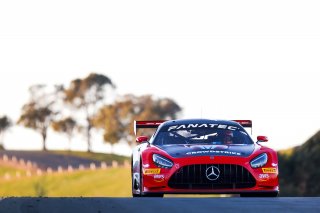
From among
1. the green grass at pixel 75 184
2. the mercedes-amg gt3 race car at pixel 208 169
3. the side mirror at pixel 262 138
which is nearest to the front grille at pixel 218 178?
the mercedes-amg gt3 race car at pixel 208 169

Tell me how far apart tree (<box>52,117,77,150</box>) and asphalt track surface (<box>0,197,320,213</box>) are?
13788cm

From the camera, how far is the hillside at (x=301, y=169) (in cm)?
3991

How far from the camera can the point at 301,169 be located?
135 feet

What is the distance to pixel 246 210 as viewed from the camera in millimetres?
12883

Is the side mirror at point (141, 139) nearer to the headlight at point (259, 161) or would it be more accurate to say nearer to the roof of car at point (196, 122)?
the roof of car at point (196, 122)

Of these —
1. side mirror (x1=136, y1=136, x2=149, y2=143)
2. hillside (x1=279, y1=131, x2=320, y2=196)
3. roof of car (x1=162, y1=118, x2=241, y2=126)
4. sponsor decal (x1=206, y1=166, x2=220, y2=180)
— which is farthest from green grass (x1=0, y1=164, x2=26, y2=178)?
sponsor decal (x1=206, y1=166, x2=220, y2=180)

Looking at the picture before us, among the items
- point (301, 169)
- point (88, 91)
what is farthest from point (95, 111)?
point (301, 169)

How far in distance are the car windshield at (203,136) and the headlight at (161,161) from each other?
2.68 ft

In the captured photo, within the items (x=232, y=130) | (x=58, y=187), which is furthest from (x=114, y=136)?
(x=232, y=130)

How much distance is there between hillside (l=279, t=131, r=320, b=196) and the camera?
39906 mm

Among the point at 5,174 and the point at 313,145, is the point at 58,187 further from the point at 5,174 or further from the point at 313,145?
the point at 313,145

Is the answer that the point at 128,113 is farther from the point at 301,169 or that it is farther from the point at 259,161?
the point at 259,161

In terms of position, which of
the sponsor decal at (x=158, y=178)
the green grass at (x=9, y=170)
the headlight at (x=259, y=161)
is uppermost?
the headlight at (x=259, y=161)

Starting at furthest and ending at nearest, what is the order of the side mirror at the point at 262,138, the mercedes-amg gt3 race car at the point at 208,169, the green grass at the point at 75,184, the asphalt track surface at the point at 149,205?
the green grass at the point at 75,184 → the side mirror at the point at 262,138 → the mercedes-amg gt3 race car at the point at 208,169 → the asphalt track surface at the point at 149,205
